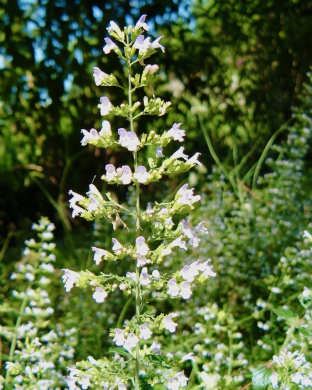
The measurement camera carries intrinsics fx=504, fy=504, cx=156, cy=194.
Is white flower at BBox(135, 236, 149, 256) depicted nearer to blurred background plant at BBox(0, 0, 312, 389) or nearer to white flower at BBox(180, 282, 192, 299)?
white flower at BBox(180, 282, 192, 299)

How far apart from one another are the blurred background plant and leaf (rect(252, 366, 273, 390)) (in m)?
0.88

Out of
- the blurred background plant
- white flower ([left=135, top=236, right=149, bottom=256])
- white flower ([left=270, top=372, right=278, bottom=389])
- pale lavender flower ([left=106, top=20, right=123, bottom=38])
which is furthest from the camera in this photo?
the blurred background plant

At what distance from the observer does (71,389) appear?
1.36 m

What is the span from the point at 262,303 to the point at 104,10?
2.22m

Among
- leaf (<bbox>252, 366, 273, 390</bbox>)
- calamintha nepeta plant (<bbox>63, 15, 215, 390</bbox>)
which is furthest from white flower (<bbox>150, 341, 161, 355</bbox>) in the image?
leaf (<bbox>252, 366, 273, 390</bbox>)

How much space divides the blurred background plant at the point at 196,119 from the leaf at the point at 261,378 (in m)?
0.88

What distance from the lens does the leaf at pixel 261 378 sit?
1.49 metres

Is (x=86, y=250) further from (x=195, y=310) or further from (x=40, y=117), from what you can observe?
(x=40, y=117)

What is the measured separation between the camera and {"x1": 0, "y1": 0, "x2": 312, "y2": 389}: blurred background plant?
2.66 metres

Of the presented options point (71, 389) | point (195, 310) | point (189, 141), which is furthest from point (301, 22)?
point (71, 389)

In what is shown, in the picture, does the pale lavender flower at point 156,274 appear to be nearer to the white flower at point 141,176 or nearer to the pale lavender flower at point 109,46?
the white flower at point 141,176

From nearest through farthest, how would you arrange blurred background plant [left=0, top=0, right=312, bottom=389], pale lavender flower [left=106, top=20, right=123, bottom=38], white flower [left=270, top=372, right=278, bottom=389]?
pale lavender flower [left=106, top=20, right=123, bottom=38], white flower [left=270, top=372, right=278, bottom=389], blurred background plant [left=0, top=0, right=312, bottom=389]

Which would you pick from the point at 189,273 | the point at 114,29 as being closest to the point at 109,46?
the point at 114,29

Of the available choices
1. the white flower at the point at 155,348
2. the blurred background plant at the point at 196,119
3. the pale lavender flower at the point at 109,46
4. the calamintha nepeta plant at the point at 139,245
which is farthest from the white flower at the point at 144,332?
the blurred background plant at the point at 196,119
